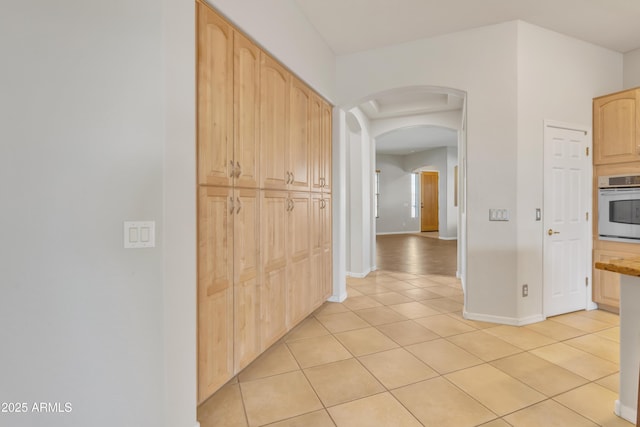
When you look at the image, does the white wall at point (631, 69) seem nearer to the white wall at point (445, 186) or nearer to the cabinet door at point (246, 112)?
the cabinet door at point (246, 112)

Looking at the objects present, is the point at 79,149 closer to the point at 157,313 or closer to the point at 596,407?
the point at 157,313

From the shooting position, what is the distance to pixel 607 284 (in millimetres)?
3314

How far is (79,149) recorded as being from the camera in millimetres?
1240

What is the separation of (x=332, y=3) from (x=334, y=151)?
4.88ft

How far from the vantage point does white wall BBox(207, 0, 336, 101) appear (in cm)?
202

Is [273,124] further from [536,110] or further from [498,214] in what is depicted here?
[536,110]

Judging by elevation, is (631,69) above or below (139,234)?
above

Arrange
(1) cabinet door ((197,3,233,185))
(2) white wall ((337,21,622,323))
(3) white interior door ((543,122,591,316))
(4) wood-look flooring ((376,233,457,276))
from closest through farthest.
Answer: (1) cabinet door ((197,3,233,185)) → (2) white wall ((337,21,622,323)) → (3) white interior door ((543,122,591,316)) → (4) wood-look flooring ((376,233,457,276))

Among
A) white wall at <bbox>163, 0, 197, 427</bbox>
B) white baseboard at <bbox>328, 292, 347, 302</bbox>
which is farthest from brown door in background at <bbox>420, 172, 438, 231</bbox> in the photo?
white wall at <bbox>163, 0, 197, 427</bbox>

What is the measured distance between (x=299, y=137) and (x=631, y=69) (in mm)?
3950

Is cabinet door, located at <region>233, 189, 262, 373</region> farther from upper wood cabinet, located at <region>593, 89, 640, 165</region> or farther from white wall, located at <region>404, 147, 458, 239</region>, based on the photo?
white wall, located at <region>404, 147, 458, 239</region>

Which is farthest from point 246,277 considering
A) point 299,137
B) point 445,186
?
point 445,186

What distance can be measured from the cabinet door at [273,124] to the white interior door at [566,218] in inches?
104

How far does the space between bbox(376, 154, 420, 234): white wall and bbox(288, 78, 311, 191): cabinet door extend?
29.2 ft
